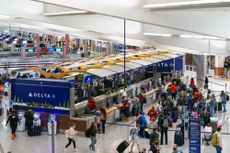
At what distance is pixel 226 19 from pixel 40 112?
9.22 meters

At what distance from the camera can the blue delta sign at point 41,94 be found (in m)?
16.2

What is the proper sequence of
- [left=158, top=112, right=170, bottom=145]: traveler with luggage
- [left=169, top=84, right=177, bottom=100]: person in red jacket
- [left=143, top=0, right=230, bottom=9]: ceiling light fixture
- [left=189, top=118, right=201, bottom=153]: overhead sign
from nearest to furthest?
[left=143, top=0, right=230, bottom=9]: ceiling light fixture, [left=189, top=118, right=201, bottom=153]: overhead sign, [left=158, top=112, right=170, bottom=145]: traveler with luggage, [left=169, top=84, right=177, bottom=100]: person in red jacket

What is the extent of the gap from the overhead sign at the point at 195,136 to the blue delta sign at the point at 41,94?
20.2 ft

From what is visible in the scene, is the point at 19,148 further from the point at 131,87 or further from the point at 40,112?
the point at 131,87

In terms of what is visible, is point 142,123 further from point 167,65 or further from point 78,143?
point 167,65

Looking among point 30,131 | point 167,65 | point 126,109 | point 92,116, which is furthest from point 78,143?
point 167,65

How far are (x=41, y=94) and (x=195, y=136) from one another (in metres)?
7.60

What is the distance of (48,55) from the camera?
48562 mm

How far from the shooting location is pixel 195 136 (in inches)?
453

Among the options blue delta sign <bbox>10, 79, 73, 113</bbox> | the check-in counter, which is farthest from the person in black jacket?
the check-in counter

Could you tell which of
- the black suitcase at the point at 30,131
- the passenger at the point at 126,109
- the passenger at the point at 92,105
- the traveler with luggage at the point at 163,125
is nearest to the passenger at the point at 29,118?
the black suitcase at the point at 30,131

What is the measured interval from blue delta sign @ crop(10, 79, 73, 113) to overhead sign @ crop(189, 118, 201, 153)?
20.2 feet

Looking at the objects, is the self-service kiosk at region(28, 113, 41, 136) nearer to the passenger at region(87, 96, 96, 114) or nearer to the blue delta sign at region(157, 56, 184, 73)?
the passenger at region(87, 96, 96, 114)

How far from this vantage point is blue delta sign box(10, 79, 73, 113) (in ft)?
53.3
